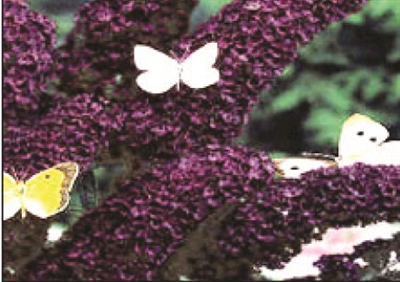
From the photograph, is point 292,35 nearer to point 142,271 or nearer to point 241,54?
point 241,54

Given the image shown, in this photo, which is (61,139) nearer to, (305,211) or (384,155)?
(305,211)

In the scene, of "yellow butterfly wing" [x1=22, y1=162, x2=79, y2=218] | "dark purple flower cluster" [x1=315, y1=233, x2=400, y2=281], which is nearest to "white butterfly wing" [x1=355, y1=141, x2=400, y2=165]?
"dark purple flower cluster" [x1=315, y1=233, x2=400, y2=281]

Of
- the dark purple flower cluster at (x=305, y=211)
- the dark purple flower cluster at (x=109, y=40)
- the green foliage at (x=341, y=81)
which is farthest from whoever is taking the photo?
the green foliage at (x=341, y=81)

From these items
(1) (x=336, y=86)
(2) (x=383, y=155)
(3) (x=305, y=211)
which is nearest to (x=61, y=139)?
(3) (x=305, y=211)

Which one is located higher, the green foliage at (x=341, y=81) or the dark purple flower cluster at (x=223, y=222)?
the green foliage at (x=341, y=81)

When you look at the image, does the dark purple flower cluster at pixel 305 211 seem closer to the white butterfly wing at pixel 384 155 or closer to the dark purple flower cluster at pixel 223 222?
the dark purple flower cluster at pixel 223 222

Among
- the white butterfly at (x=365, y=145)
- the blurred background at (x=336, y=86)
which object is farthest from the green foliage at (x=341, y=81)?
the white butterfly at (x=365, y=145)

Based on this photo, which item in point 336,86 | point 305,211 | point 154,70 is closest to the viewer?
point 305,211
